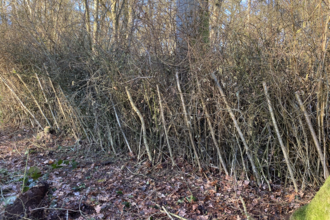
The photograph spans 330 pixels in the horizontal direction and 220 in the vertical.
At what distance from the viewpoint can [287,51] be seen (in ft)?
10.5

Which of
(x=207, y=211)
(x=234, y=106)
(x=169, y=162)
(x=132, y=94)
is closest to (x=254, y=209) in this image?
(x=207, y=211)

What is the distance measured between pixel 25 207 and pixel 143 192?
148 centimetres

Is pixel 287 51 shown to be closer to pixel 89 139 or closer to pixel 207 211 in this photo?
pixel 207 211

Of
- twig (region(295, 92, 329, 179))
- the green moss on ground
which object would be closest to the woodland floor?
twig (region(295, 92, 329, 179))

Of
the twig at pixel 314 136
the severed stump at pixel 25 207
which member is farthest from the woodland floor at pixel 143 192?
the twig at pixel 314 136

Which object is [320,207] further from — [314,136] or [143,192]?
[143,192]

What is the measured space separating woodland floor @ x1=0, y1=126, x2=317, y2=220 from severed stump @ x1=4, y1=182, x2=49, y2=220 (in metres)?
0.11

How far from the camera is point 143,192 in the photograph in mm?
3432

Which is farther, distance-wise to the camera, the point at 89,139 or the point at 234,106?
the point at 89,139

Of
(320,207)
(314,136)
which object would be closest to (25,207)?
(320,207)

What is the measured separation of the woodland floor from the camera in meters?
2.94

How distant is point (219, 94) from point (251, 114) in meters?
0.53

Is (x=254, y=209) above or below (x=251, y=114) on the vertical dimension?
below

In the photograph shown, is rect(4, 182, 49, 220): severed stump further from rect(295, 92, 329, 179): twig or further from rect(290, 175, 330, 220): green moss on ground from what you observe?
rect(295, 92, 329, 179): twig
